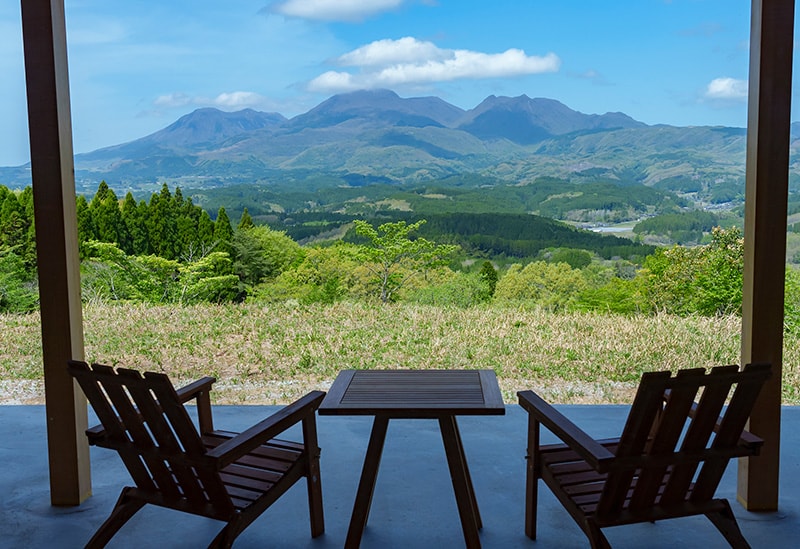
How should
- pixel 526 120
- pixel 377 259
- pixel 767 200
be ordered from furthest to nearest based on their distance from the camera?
pixel 526 120 < pixel 377 259 < pixel 767 200

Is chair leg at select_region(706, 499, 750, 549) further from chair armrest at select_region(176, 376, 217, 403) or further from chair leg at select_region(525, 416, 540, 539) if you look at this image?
chair armrest at select_region(176, 376, 217, 403)

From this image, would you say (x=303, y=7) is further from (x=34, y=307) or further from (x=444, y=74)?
(x=34, y=307)

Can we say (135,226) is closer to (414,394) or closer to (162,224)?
(162,224)

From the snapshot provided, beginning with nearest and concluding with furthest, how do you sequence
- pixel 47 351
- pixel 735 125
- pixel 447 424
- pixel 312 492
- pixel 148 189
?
pixel 447 424
pixel 312 492
pixel 47 351
pixel 148 189
pixel 735 125

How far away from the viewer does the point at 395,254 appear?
40.6ft

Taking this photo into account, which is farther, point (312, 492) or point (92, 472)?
point (92, 472)

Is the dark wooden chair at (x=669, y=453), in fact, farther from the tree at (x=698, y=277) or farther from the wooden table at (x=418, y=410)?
the tree at (x=698, y=277)

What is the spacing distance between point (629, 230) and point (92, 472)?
10582 millimetres

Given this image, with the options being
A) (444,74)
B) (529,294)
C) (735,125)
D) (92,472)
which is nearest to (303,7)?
(444,74)

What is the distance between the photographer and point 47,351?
2.57 metres

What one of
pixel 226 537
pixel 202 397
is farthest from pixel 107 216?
pixel 226 537

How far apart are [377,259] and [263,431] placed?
33.7 feet

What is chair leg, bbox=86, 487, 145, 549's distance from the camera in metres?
2.11

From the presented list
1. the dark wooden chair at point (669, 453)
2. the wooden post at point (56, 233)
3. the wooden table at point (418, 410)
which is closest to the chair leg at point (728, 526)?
the dark wooden chair at point (669, 453)
